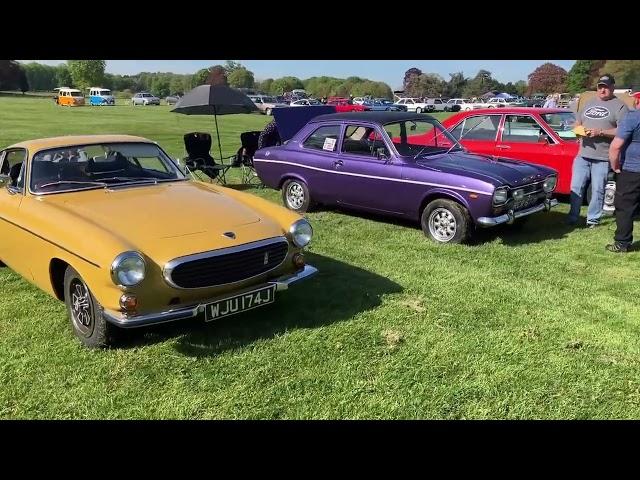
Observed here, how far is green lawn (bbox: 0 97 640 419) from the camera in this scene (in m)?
3.40

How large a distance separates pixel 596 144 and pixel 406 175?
2.55 m

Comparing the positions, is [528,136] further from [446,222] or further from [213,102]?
[213,102]

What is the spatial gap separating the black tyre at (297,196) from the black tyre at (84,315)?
4615 mm

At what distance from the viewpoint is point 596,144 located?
7.23 metres

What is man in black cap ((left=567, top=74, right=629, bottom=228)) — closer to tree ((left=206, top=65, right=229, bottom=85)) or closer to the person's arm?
the person's arm

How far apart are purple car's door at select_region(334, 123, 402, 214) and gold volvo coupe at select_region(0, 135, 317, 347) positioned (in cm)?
257

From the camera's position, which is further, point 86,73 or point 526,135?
point 86,73

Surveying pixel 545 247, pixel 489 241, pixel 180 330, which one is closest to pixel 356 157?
pixel 489 241

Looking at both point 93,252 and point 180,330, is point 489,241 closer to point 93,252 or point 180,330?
point 180,330

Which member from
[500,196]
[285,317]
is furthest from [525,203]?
[285,317]
